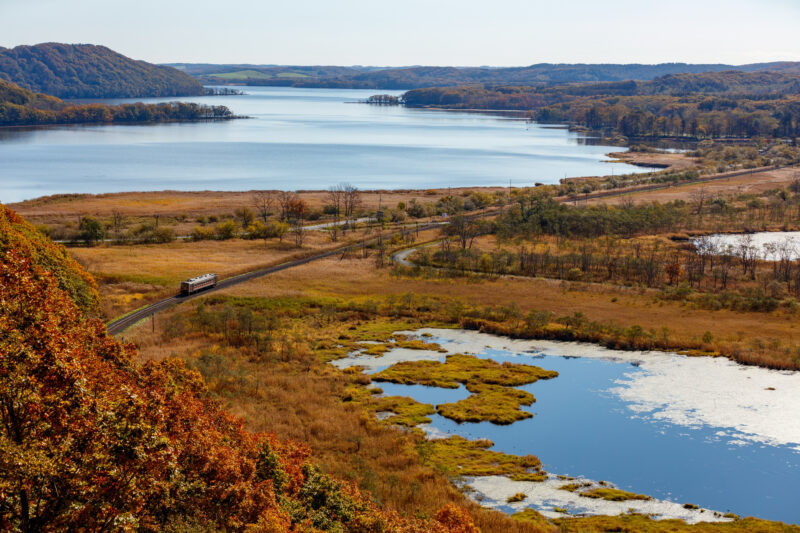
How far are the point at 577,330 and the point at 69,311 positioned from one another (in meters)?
42.5

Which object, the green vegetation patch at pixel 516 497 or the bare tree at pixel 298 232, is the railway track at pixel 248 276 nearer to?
the bare tree at pixel 298 232

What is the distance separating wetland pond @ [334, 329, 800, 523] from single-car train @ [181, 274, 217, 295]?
2226cm

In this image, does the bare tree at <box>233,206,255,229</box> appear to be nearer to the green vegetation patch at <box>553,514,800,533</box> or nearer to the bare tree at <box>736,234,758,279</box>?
the bare tree at <box>736,234,758,279</box>

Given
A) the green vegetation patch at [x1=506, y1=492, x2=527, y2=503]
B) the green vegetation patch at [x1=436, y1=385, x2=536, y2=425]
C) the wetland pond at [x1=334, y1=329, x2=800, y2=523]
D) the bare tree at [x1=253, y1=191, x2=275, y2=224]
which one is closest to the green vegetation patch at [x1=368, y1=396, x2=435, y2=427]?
the wetland pond at [x1=334, y1=329, x2=800, y2=523]

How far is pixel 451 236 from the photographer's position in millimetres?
98062

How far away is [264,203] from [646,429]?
9275 cm

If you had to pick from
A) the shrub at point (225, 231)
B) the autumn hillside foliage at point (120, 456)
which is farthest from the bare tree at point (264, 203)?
the autumn hillside foliage at point (120, 456)

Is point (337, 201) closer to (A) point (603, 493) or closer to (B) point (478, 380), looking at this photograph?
(B) point (478, 380)

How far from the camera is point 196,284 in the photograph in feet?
217

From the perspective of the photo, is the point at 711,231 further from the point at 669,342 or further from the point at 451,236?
the point at 669,342

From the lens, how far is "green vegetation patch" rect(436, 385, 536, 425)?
41156mm

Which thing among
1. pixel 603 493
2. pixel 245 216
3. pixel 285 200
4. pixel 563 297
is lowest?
pixel 603 493

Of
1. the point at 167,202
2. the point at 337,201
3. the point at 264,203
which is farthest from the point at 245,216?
the point at 167,202

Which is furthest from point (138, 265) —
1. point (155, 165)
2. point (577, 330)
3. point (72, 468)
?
point (155, 165)
